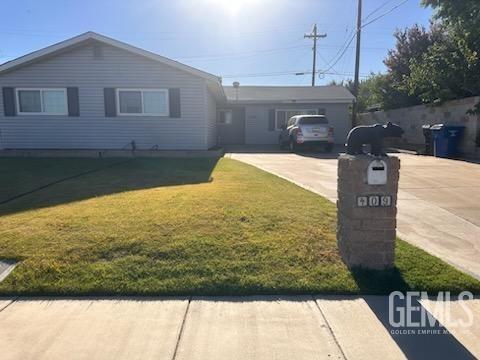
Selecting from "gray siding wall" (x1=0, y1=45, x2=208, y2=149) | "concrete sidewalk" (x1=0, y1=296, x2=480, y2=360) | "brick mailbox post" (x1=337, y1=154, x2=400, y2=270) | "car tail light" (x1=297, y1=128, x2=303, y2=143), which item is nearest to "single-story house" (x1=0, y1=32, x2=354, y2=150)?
"gray siding wall" (x1=0, y1=45, x2=208, y2=149)

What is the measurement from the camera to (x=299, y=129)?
17.5 metres

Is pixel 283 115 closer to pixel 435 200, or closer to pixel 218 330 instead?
pixel 435 200

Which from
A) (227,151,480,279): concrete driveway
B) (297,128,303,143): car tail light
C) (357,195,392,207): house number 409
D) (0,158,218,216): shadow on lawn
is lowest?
(227,151,480,279): concrete driveway

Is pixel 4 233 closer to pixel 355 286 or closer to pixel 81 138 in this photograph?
pixel 355 286

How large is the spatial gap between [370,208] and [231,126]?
20.7 m

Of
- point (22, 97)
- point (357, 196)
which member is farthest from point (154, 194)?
point (22, 97)

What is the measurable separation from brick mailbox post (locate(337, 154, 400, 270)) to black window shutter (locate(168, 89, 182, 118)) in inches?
459

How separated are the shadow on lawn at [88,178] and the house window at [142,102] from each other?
256 cm

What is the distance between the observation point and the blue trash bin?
1550 cm

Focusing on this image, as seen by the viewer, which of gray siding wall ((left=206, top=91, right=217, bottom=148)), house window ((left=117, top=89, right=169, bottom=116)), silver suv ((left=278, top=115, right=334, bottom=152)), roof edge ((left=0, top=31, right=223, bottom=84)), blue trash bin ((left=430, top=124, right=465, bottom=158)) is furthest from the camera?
silver suv ((left=278, top=115, right=334, bottom=152))

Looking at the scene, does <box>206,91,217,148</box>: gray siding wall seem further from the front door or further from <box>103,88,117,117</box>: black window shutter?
the front door

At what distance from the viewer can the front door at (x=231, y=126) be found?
79.4ft

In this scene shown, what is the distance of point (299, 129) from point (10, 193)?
40.8 feet

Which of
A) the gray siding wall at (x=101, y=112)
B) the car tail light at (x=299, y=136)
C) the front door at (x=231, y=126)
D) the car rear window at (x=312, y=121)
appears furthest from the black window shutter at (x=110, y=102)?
the front door at (x=231, y=126)
